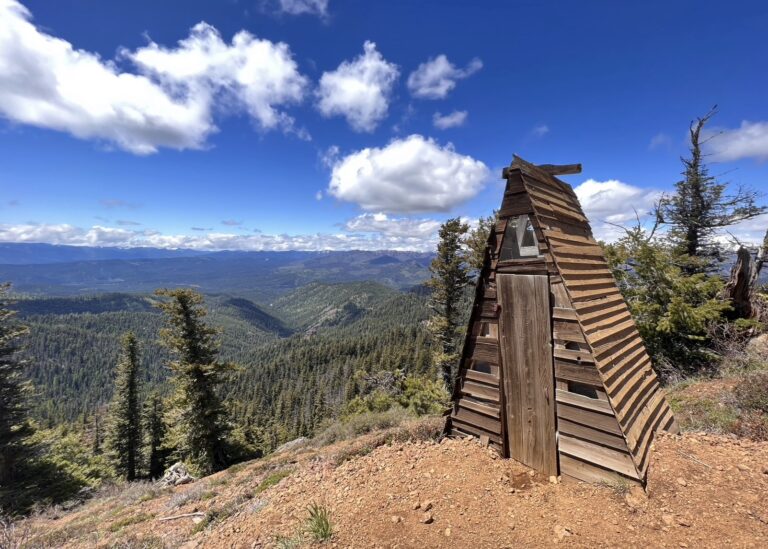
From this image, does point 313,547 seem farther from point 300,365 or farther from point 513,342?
point 300,365

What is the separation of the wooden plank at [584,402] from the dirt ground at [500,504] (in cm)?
101

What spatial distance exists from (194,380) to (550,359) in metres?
20.4

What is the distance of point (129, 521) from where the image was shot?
9.11 m

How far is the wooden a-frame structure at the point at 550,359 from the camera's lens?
16.2ft

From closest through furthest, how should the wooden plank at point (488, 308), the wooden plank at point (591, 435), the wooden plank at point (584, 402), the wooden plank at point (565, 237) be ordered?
the wooden plank at point (591, 435), the wooden plank at point (584, 402), the wooden plank at point (565, 237), the wooden plank at point (488, 308)

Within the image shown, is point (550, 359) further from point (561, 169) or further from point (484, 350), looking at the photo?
point (561, 169)

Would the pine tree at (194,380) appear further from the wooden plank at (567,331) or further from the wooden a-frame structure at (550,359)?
the wooden plank at (567,331)

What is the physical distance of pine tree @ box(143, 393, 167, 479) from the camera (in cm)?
3162

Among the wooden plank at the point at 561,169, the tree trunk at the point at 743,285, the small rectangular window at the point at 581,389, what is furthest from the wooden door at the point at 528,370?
the tree trunk at the point at 743,285

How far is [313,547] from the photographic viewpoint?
14.5 ft

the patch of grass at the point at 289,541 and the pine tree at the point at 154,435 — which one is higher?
the patch of grass at the point at 289,541

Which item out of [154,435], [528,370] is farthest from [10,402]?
[528,370]

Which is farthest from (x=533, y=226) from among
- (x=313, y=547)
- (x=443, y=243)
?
(x=443, y=243)

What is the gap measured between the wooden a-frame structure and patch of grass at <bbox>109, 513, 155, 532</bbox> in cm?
898
